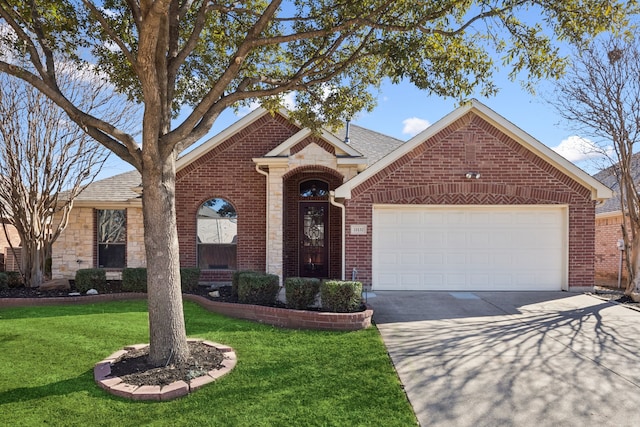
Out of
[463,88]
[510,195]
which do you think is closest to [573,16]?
[463,88]

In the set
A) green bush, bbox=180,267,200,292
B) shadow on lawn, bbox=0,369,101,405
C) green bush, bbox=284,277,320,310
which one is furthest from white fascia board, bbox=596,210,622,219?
shadow on lawn, bbox=0,369,101,405

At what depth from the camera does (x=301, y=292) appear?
7.87 metres

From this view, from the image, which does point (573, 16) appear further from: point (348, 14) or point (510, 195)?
point (510, 195)

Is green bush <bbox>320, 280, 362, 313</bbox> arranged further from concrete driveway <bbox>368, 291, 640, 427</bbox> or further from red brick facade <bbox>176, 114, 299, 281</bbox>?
red brick facade <bbox>176, 114, 299, 281</bbox>

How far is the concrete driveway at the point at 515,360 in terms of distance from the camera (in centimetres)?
431

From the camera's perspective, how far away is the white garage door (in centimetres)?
1097

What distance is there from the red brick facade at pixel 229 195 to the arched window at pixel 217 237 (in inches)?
8.4

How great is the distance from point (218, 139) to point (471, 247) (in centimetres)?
790

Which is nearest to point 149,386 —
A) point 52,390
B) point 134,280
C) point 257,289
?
point 52,390

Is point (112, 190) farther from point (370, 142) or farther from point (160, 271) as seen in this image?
point (160, 271)

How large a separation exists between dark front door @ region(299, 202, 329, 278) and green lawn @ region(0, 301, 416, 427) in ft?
20.3

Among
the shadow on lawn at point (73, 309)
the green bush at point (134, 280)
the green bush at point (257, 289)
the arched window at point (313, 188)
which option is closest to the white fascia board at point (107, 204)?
the green bush at point (134, 280)

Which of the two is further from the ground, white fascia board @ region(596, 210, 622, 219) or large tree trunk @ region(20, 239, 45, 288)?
white fascia board @ region(596, 210, 622, 219)

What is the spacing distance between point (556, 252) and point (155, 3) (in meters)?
10.8
